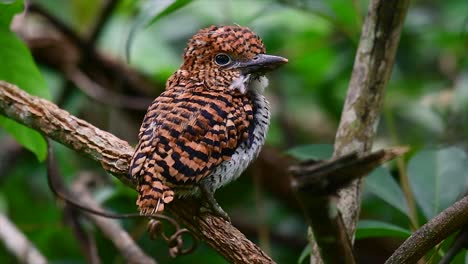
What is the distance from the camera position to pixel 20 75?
113 inches

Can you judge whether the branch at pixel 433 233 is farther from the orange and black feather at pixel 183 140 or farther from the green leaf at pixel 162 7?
the green leaf at pixel 162 7

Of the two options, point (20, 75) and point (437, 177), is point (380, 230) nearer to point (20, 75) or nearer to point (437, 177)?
point (437, 177)

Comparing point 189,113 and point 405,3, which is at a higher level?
point 405,3

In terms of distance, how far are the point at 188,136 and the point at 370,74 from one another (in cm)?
60

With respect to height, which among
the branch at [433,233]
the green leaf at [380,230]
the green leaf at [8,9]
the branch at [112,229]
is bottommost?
the branch at [112,229]

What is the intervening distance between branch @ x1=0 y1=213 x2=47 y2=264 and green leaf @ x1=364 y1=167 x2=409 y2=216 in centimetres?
151

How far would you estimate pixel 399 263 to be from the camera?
1938 mm

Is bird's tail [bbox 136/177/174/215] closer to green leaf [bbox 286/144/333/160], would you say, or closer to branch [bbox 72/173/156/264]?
green leaf [bbox 286/144/333/160]

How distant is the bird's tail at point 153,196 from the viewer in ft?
7.82

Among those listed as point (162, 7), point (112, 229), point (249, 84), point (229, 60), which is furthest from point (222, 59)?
point (112, 229)

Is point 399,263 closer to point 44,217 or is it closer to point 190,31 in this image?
point 44,217

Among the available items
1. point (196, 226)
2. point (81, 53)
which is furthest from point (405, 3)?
point (81, 53)

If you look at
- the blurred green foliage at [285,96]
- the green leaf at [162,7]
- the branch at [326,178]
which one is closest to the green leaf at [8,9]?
the green leaf at [162,7]

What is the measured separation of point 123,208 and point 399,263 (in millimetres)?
2278
